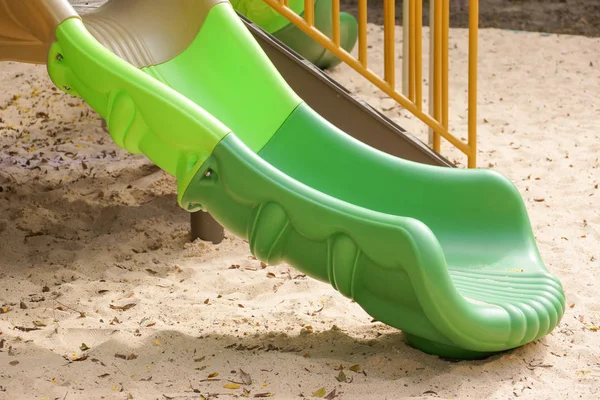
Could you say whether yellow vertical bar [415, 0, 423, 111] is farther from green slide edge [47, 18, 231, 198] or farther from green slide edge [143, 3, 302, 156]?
green slide edge [47, 18, 231, 198]

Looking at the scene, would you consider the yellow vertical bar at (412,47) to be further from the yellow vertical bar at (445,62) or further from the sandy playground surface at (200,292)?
the sandy playground surface at (200,292)

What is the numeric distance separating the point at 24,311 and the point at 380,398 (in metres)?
1.23

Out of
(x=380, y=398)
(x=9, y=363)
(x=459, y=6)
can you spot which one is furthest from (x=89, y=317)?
(x=459, y=6)

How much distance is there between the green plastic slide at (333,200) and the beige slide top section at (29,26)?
0.19 feet

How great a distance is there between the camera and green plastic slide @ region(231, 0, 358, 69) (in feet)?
16.3

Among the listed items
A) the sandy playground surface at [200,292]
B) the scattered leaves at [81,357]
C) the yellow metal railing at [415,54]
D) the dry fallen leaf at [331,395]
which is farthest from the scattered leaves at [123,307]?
the yellow metal railing at [415,54]

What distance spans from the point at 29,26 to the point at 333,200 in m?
1.08

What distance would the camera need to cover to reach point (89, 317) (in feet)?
8.92

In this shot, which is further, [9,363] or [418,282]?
[9,363]

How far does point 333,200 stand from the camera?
7.27ft

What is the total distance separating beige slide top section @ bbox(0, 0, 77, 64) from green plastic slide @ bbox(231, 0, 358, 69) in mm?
2256

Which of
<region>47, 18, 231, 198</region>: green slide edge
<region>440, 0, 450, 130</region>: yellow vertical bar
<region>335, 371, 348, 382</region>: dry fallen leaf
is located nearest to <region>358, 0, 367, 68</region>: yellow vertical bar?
<region>440, 0, 450, 130</region>: yellow vertical bar

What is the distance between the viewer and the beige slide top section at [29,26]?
2.53m

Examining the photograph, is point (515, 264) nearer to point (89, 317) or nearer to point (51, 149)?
point (89, 317)
